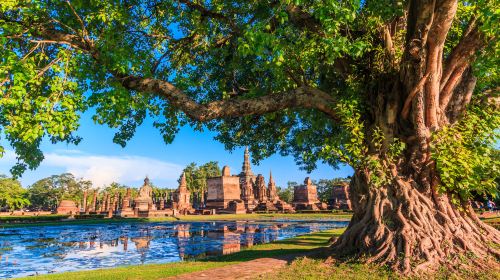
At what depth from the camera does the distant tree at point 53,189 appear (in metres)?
87.2

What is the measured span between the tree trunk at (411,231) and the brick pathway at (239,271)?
160 centimetres

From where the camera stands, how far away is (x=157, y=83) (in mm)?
7434

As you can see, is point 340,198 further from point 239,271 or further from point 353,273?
point 239,271

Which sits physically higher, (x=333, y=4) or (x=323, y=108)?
(x=333, y=4)

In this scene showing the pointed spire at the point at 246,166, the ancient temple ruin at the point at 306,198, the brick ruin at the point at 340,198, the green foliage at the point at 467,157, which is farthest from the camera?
the pointed spire at the point at 246,166

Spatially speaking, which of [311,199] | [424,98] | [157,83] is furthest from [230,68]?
[311,199]

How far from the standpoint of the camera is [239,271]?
6266 mm

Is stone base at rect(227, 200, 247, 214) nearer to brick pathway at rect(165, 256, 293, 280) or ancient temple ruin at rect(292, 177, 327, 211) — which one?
ancient temple ruin at rect(292, 177, 327, 211)

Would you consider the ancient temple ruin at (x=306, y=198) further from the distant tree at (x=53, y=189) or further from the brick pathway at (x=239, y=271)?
the distant tree at (x=53, y=189)

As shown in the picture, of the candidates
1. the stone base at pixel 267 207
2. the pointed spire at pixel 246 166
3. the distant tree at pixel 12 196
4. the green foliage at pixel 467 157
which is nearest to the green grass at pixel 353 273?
the green foliage at pixel 467 157

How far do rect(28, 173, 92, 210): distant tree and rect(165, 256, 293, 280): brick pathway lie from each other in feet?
299

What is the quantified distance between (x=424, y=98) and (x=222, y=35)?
22.3 ft

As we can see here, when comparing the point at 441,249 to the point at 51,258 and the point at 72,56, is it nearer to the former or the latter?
the point at 72,56

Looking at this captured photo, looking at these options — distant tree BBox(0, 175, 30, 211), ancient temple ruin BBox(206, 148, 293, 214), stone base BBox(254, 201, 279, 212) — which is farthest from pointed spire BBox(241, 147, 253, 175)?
distant tree BBox(0, 175, 30, 211)
